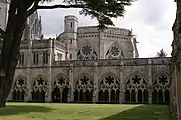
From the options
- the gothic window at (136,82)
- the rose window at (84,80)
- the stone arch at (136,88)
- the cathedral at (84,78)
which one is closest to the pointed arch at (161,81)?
the cathedral at (84,78)

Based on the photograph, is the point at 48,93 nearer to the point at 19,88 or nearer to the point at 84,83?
the point at 19,88

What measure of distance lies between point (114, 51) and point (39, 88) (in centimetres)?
1460

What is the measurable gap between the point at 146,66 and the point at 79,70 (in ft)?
26.5

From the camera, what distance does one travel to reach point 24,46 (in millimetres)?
39812

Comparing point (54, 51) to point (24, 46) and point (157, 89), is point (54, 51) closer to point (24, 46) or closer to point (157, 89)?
point (24, 46)

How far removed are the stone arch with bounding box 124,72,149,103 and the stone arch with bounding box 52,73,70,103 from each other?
7.42 metres

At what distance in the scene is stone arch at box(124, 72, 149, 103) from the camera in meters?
33.2

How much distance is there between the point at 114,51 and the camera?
46312 mm

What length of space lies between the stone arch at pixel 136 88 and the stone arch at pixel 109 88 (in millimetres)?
1158

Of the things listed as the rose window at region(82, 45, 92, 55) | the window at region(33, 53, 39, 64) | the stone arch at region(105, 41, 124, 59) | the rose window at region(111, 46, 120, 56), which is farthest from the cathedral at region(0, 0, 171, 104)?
the rose window at region(111, 46, 120, 56)

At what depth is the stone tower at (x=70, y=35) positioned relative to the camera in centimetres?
4482

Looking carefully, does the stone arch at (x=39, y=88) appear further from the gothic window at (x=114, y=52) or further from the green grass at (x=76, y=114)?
the green grass at (x=76, y=114)

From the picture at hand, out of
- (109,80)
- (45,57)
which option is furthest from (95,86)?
(45,57)

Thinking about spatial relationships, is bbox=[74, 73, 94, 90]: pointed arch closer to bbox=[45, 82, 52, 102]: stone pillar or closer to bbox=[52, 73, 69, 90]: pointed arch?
bbox=[52, 73, 69, 90]: pointed arch
